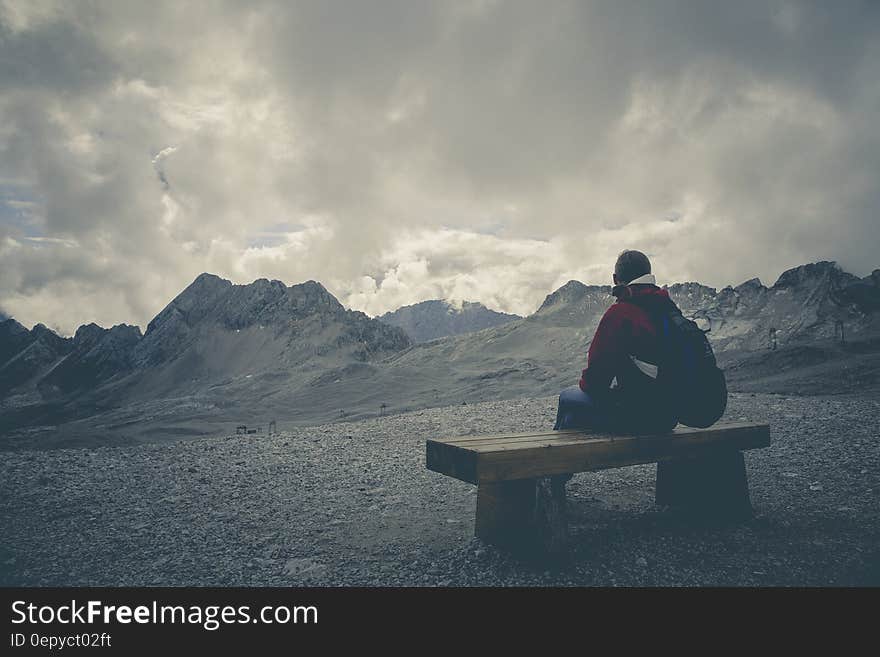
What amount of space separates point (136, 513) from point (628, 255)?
5888 mm

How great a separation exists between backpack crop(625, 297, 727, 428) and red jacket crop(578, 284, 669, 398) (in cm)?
8

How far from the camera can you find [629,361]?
4164 mm

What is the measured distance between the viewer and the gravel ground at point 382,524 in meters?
4.17

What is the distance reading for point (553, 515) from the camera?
13.8 ft

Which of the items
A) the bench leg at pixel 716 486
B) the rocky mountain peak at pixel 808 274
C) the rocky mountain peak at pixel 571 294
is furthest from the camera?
the rocky mountain peak at pixel 571 294

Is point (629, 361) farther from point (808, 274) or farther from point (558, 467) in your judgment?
point (808, 274)

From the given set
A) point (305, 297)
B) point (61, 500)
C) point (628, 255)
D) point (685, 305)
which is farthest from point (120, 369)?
point (628, 255)

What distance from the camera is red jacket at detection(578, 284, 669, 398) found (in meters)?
4.14

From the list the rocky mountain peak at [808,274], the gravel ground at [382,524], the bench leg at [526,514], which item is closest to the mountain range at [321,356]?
the rocky mountain peak at [808,274]

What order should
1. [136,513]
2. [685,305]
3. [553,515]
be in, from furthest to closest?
1. [685,305]
2. [136,513]
3. [553,515]

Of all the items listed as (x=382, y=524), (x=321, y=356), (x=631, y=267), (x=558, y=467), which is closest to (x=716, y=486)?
(x=558, y=467)

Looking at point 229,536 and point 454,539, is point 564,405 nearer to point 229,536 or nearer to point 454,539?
point 454,539

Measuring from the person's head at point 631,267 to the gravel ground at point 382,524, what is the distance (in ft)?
7.38

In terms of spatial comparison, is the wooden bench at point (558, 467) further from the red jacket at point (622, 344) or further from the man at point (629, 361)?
the red jacket at point (622, 344)
